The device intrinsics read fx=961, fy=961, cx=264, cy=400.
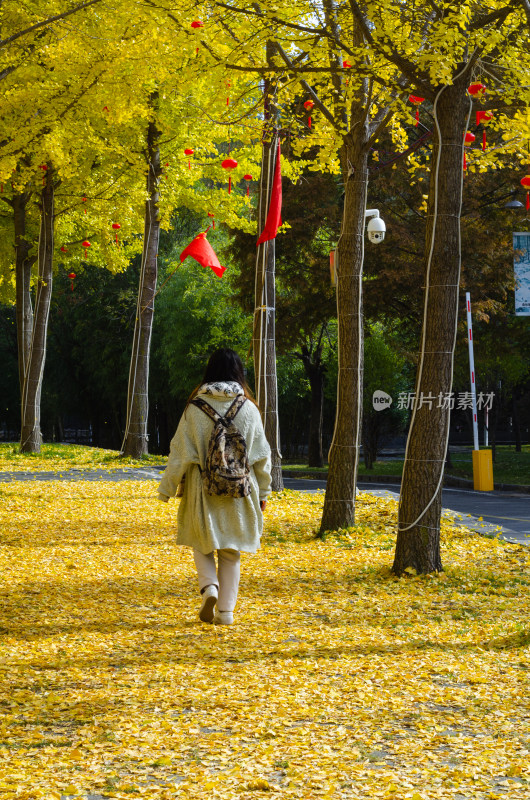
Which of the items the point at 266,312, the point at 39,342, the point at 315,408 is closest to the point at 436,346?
the point at 266,312

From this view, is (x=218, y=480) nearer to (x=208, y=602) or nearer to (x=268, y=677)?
(x=208, y=602)

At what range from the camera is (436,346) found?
8266 mm

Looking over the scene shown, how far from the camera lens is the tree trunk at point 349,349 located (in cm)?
1070

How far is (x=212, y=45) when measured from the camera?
34.4 feet

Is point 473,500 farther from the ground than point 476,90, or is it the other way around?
point 476,90

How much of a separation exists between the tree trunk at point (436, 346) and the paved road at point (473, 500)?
361cm

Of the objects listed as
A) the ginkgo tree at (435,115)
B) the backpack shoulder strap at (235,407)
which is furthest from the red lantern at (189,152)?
the backpack shoulder strap at (235,407)

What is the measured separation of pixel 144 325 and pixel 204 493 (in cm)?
1570

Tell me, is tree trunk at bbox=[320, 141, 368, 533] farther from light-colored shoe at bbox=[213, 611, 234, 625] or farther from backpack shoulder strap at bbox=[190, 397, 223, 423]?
light-colored shoe at bbox=[213, 611, 234, 625]

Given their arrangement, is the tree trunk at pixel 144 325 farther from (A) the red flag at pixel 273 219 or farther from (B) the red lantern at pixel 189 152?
(A) the red flag at pixel 273 219

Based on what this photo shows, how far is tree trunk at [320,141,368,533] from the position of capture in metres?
10.7

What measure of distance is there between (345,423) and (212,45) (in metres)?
4.39

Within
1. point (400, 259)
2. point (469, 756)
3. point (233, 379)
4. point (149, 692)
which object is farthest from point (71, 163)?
point (469, 756)

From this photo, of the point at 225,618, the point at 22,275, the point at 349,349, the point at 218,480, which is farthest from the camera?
the point at 22,275
